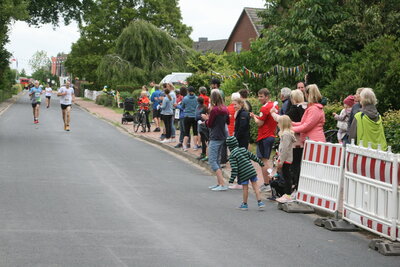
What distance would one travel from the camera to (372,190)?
26.1 feet

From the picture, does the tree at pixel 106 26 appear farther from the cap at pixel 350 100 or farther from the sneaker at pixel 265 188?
the sneaker at pixel 265 188

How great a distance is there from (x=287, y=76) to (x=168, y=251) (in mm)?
15688

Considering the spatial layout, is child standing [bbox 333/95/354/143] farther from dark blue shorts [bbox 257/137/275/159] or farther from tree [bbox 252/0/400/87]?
tree [bbox 252/0/400/87]

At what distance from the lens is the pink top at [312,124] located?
10328mm

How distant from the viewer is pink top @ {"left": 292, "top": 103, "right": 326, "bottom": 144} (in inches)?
407

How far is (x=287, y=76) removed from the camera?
2186 centimetres

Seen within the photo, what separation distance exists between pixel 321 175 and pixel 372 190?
5.89 feet

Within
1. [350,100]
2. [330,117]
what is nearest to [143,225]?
[350,100]

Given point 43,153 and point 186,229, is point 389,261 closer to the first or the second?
point 186,229

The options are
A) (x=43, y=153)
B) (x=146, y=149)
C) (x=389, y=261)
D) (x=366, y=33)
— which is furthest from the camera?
(x=366, y=33)

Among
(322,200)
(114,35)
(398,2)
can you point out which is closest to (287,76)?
(398,2)

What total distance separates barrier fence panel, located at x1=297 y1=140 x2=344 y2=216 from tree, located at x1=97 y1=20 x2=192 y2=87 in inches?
1832

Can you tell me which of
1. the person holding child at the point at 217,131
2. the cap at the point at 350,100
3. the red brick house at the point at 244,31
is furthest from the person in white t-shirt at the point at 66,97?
the red brick house at the point at 244,31

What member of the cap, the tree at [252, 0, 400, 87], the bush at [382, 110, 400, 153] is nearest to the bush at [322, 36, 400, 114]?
the cap
